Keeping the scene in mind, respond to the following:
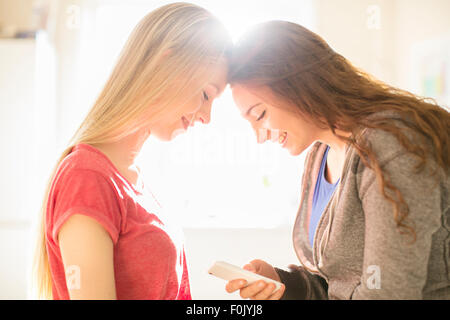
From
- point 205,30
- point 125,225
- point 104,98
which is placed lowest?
point 125,225

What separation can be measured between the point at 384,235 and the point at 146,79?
1.53 ft

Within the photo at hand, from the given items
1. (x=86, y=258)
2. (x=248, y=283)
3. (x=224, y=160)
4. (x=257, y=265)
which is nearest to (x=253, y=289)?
(x=248, y=283)

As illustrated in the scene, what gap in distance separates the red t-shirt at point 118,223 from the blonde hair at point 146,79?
0.05 meters

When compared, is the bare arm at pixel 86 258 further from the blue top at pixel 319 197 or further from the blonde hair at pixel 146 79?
the blue top at pixel 319 197

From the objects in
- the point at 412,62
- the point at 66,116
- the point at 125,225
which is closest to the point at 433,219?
the point at 125,225

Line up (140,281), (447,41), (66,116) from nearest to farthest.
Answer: (140,281)
(447,41)
(66,116)

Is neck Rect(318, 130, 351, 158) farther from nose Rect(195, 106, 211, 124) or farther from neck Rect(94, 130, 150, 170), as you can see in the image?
neck Rect(94, 130, 150, 170)

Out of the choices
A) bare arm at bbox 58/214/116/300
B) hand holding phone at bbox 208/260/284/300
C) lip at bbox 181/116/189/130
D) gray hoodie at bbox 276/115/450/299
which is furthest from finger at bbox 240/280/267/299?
lip at bbox 181/116/189/130

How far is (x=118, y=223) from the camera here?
625 mm

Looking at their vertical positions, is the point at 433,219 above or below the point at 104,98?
below
